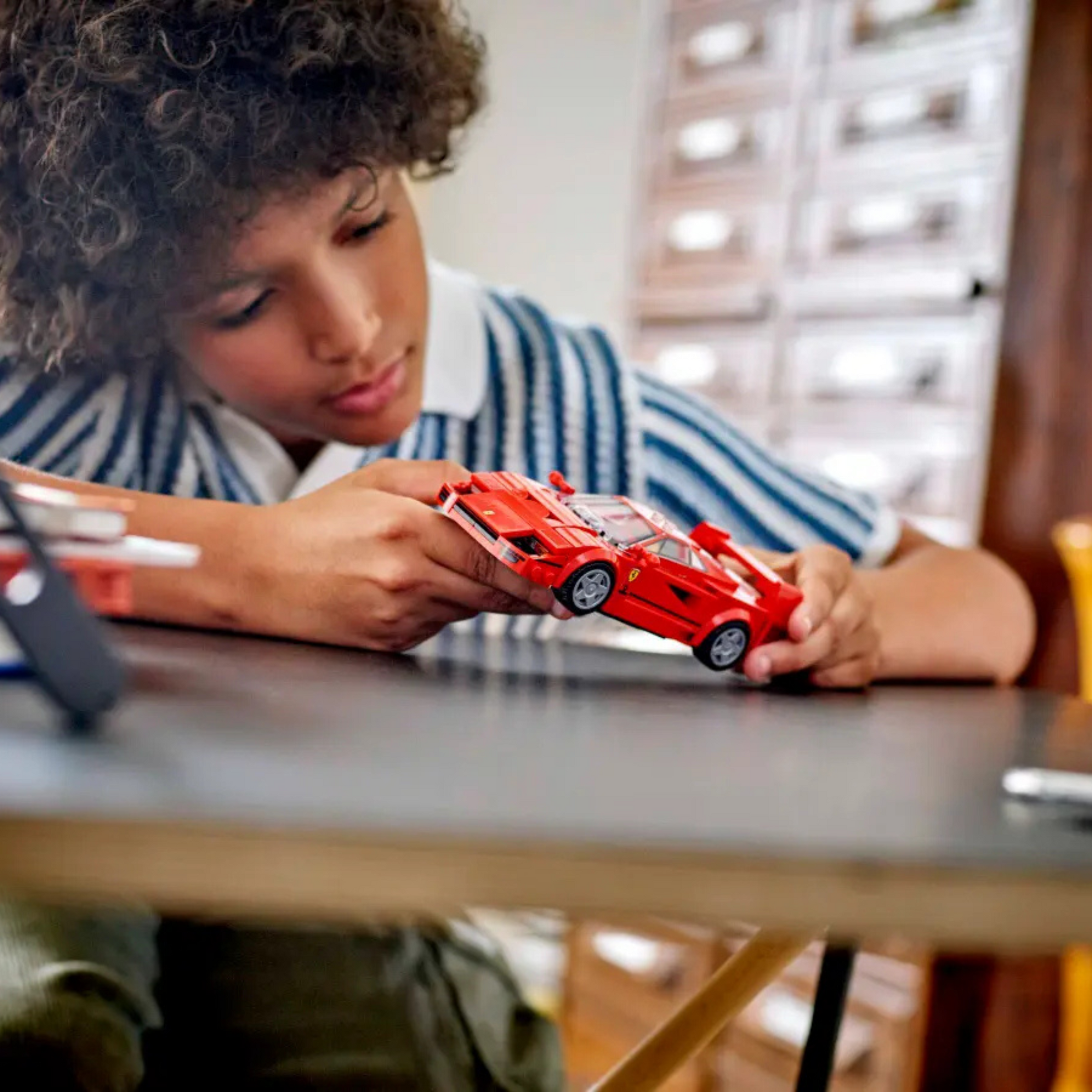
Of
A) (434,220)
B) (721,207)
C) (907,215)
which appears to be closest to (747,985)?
(434,220)

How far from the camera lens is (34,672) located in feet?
0.91

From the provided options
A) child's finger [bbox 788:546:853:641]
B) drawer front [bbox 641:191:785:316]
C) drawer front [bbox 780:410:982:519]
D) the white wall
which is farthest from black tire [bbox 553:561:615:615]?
drawer front [bbox 780:410:982:519]

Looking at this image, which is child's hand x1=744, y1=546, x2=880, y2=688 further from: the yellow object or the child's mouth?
the yellow object

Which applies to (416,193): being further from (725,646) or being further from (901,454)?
(901,454)

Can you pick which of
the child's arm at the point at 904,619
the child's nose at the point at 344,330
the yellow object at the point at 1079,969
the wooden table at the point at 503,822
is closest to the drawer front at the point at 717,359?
the yellow object at the point at 1079,969

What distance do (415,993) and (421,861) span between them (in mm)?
495

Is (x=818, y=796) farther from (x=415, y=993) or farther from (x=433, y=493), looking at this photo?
(x=415, y=993)

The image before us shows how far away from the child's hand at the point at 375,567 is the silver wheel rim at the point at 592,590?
3cm

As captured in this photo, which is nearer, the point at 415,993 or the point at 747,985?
the point at 747,985

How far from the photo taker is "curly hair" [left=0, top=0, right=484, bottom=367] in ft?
1.86

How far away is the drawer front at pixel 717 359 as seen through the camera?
1226mm

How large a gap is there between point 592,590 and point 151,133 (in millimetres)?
312

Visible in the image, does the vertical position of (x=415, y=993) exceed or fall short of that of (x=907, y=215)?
it falls short

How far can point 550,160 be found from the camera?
0.80 meters
